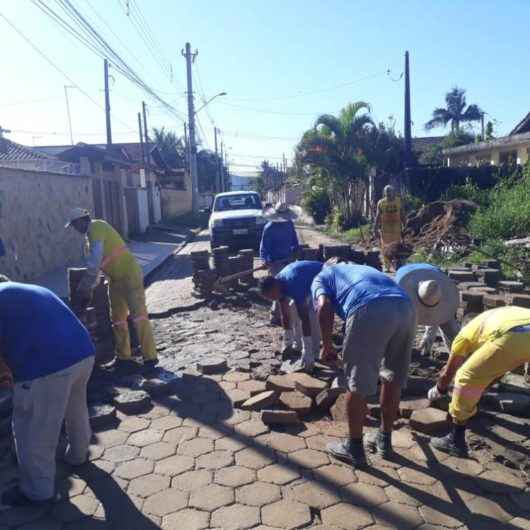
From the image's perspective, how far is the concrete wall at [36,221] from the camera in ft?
32.8

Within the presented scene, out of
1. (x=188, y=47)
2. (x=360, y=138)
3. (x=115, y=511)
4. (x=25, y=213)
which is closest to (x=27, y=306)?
(x=115, y=511)

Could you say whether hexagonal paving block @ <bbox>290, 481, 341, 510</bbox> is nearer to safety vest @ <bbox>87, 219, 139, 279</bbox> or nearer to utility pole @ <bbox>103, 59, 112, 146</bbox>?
safety vest @ <bbox>87, 219, 139, 279</bbox>

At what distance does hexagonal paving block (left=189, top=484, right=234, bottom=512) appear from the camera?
9.78 feet

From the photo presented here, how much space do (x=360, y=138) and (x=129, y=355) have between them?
15124 mm

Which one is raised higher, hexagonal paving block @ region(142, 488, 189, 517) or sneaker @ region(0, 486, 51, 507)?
sneaker @ region(0, 486, 51, 507)

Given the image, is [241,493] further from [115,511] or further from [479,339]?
[479,339]

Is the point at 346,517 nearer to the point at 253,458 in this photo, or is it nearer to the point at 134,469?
the point at 253,458

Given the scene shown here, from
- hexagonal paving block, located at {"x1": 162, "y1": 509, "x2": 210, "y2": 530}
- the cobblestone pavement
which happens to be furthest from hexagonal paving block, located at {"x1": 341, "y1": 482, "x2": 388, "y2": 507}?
hexagonal paving block, located at {"x1": 162, "y1": 509, "x2": 210, "y2": 530}

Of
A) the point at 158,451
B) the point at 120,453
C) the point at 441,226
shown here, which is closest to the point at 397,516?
the point at 158,451

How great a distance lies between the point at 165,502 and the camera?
3.03 m

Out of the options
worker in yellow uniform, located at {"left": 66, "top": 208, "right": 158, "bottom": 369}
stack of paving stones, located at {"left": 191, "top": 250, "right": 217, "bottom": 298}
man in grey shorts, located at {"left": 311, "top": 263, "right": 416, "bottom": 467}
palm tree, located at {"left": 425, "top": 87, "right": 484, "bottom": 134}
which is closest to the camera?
man in grey shorts, located at {"left": 311, "top": 263, "right": 416, "bottom": 467}

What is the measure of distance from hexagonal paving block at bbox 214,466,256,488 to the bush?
2156cm

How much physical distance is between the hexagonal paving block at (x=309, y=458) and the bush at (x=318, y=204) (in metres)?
21.3

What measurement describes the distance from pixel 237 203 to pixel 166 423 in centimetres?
1179
